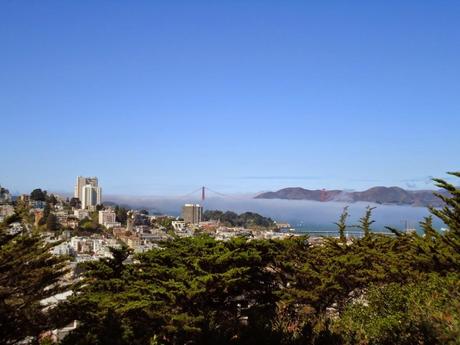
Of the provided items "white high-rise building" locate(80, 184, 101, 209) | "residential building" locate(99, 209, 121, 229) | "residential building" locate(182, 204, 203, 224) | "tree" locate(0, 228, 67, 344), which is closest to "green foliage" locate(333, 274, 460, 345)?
"tree" locate(0, 228, 67, 344)

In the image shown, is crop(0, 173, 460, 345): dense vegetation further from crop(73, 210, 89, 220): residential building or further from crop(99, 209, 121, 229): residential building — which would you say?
crop(73, 210, 89, 220): residential building

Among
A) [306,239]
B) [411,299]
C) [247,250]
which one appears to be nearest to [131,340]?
[411,299]

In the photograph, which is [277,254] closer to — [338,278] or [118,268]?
[338,278]

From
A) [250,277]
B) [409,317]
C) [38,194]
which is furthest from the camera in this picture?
[38,194]

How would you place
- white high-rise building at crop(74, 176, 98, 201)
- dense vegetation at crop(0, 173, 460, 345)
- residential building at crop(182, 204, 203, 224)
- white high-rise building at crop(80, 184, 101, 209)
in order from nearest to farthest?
dense vegetation at crop(0, 173, 460, 345)
residential building at crop(182, 204, 203, 224)
white high-rise building at crop(80, 184, 101, 209)
white high-rise building at crop(74, 176, 98, 201)

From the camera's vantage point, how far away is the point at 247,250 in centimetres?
1469

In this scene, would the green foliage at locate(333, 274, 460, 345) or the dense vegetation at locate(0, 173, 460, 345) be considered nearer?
the green foliage at locate(333, 274, 460, 345)

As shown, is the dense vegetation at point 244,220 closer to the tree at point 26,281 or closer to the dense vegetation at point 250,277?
the dense vegetation at point 250,277

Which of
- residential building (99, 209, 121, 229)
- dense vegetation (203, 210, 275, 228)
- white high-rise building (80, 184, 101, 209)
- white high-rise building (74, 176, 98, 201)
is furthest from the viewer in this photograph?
white high-rise building (74, 176, 98, 201)

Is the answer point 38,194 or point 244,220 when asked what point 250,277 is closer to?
point 38,194

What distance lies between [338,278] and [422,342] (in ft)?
32.3

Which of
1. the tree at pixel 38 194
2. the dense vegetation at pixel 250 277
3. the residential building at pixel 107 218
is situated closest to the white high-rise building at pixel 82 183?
the tree at pixel 38 194

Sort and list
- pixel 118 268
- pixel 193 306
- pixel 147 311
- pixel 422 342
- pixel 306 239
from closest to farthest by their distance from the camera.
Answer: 1. pixel 422 342
2. pixel 147 311
3. pixel 193 306
4. pixel 118 268
5. pixel 306 239

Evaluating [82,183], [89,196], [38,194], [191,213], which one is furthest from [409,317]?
[82,183]
